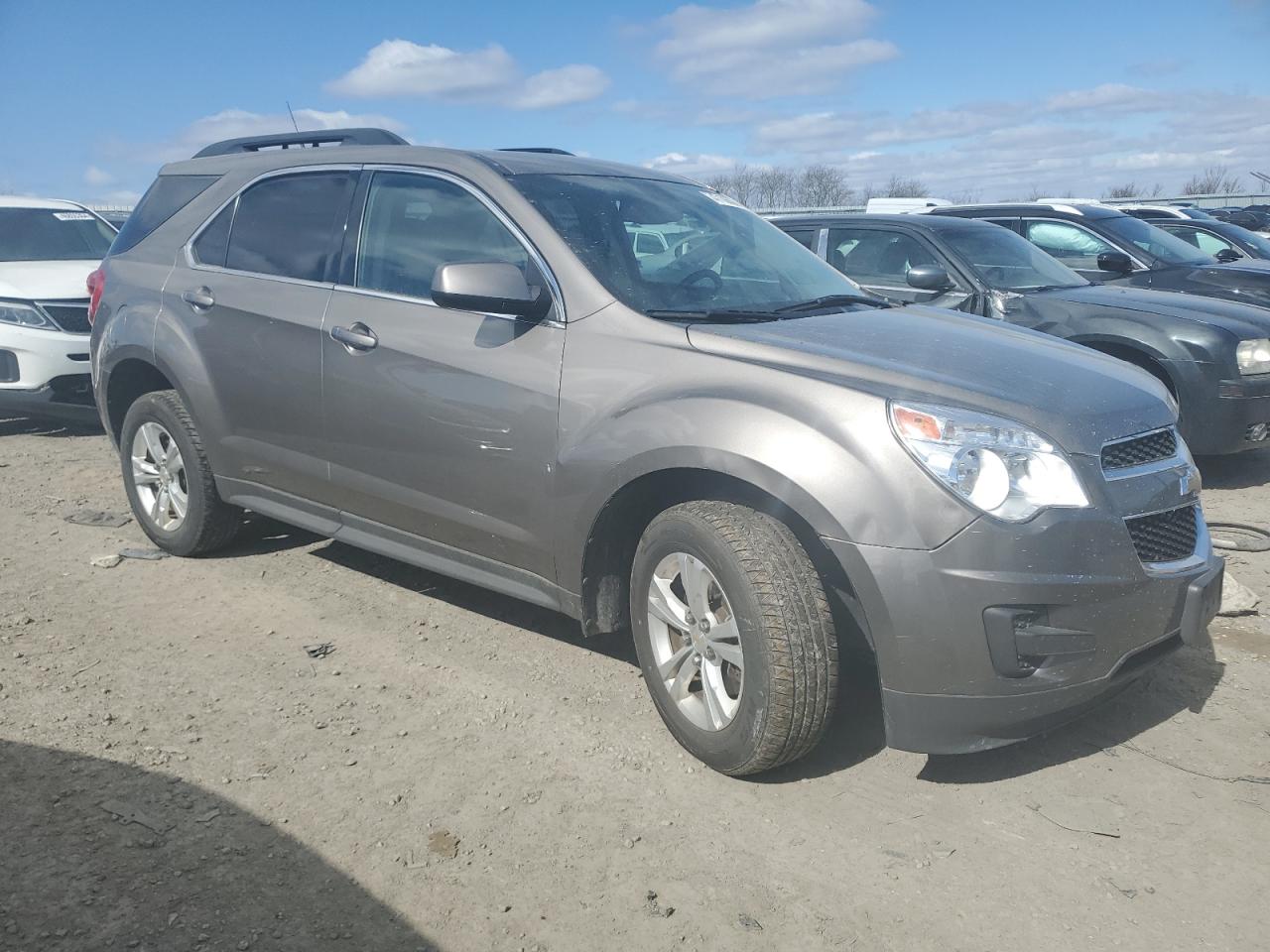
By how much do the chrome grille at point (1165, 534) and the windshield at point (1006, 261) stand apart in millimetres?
4300

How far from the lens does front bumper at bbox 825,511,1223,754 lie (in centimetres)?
276

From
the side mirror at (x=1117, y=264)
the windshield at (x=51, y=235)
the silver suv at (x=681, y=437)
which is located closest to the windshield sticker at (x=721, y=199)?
Answer: the silver suv at (x=681, y=437)

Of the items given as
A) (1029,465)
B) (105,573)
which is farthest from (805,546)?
(105,573)

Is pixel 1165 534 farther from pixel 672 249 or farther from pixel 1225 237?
pixel 1225 237

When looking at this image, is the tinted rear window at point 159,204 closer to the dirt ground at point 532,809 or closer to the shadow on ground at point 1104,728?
the dirt ground at point 532,809

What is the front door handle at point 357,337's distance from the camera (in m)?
4.02

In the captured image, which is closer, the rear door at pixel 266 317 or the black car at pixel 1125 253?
the rear door at pixel 266 317

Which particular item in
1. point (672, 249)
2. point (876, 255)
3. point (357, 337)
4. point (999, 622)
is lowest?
point (999, 622)

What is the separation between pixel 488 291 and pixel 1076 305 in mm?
4913

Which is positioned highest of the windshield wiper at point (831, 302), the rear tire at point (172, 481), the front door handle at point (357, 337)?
the windshield wiper at point (831, 302)

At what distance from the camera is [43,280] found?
28.2ft

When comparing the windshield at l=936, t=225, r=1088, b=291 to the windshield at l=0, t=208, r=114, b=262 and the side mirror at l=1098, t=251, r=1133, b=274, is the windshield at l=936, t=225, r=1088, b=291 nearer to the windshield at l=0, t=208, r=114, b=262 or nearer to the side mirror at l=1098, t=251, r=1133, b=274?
the side mirror at l=1098, t=251, r=1133, b=274

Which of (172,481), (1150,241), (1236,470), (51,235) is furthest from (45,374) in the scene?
(1150,241)

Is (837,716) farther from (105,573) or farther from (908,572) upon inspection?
(105,573)
